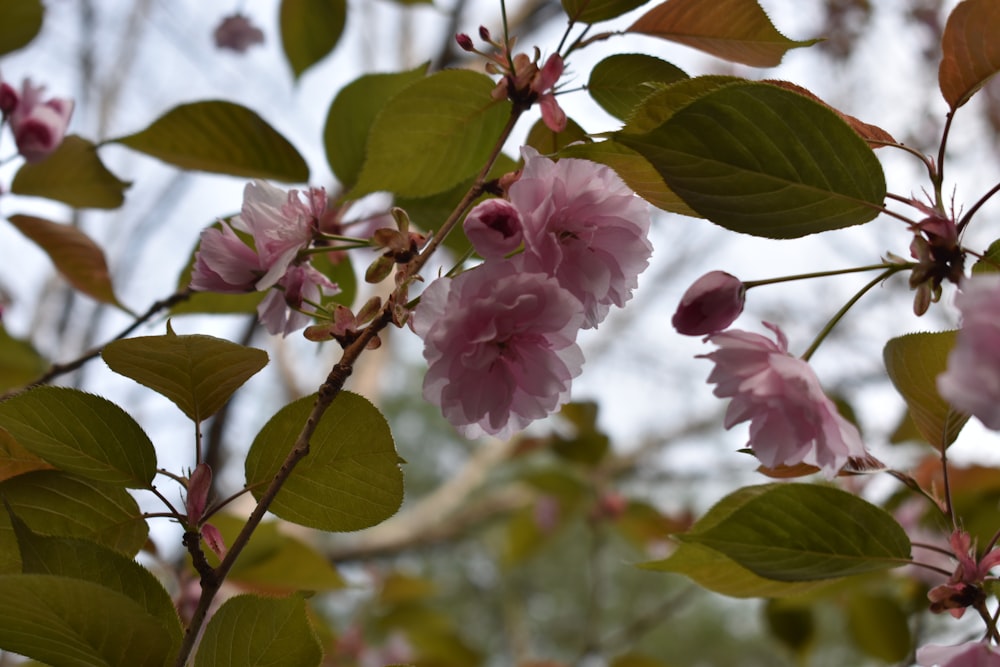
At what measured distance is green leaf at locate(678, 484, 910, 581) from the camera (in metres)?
0.42

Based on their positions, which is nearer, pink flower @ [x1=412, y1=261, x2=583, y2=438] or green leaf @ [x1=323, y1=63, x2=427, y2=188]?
pink flower @ [x1=412, y1=261, x2=583, y2=438]

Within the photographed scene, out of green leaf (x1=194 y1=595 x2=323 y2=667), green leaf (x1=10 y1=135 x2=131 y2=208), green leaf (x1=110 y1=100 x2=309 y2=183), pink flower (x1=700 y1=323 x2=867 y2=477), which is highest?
green leaf (x1=10 y1=135 x2=131 y2=208)

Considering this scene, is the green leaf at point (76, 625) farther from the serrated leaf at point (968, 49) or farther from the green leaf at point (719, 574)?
the serrated leaf at point (968, 49)

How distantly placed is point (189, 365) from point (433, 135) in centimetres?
23

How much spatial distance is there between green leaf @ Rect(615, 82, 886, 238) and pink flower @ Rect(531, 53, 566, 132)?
0.10 m

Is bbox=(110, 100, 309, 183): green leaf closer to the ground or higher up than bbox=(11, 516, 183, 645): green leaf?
higher up

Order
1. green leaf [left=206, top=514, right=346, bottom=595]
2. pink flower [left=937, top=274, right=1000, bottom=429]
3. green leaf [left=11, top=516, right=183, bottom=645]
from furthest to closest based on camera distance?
green leaf [left=206, top=514, right=346, bottom=595] → green leaf [left=11, top=516, right=183, bottom=645] → pink flower [left=937, top=274, right=1000, bottom=429]

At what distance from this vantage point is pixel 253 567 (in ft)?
2.54

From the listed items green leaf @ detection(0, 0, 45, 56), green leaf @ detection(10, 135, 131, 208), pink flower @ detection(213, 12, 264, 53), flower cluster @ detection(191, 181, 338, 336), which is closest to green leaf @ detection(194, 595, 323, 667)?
flower cluster @ detection(191, 181, 338, 336)

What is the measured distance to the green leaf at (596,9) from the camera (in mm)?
486

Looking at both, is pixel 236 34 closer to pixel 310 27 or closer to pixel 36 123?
pixel 310 27

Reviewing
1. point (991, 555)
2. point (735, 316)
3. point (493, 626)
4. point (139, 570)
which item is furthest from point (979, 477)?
point (493, 626)

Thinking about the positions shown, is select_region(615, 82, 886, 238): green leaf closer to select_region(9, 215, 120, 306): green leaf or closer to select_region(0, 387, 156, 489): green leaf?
select_region(0, 387, 156, 489): green leaf

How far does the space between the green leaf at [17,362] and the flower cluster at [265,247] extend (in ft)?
1.61
